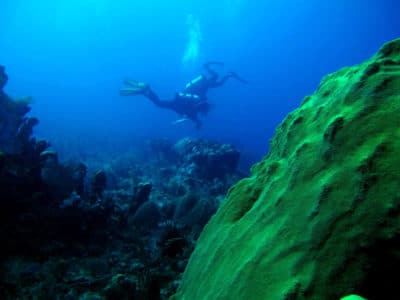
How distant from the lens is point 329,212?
6.45 ft

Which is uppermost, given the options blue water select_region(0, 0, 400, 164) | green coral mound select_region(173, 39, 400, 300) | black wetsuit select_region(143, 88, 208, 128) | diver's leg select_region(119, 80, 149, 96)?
blue water select_region(0, 0, 400, 164)

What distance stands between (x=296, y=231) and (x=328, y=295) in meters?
0.42

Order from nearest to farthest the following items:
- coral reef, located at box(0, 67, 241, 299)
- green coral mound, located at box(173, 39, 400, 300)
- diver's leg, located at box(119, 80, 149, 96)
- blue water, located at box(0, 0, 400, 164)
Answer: green coral mound, located at box(173, 39, 400, 300), coral reef, located at box(0, 67, 241, 299), diver's leg, located at box(119, 80, 149, 96), blue water, located at box(0, 0, 400, 164)

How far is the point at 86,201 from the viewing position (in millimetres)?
7461

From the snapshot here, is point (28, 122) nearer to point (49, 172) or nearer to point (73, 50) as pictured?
→ point (49, 172)

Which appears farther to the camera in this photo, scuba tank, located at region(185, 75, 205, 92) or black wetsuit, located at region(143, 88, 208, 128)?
scuba tank, located at region(185, 75, 205, 92)

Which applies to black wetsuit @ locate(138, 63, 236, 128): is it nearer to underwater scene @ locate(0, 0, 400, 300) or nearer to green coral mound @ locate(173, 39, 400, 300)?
underwater scene @ locate(0, 0, 400, 300)

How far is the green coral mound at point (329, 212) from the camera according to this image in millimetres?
1769

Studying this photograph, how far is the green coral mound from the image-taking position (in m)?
1.77

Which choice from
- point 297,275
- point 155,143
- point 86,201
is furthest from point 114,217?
point 155,143

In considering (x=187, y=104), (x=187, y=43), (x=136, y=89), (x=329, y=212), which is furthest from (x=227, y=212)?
(x=187, y=43)

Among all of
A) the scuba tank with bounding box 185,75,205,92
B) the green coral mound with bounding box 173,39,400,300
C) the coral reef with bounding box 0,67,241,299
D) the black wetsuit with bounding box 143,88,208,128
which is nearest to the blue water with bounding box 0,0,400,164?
the scuba tank with bounding box 185,75,205,92

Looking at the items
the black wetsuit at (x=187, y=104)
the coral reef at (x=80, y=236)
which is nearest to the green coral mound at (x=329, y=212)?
the coral reef at (x=80, y=236)

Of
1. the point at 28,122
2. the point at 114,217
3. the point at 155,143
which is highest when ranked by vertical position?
the point at 155,143
